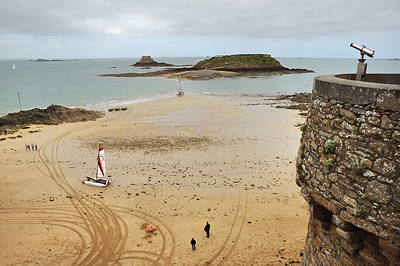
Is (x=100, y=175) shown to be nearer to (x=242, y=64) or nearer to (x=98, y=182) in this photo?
(x=98, y=182)

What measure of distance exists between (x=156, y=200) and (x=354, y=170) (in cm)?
1064

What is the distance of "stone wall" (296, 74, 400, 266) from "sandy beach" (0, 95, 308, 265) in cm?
504

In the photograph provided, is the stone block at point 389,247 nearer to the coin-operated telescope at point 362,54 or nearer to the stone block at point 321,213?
the stone block at point 321,213

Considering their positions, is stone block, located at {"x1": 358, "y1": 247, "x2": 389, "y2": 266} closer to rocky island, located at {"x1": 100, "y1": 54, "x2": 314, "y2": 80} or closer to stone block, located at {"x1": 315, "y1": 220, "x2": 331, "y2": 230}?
stone block, located at {"x1": 315, "y1": 220, "x2": 331, "y2": 230}

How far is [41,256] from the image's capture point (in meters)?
9.25

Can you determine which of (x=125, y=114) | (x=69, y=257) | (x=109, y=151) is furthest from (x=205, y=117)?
(x=69, y=257)

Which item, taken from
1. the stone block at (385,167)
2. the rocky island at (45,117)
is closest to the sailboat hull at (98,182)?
the stone block at (385,167)

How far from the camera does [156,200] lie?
12844 mm

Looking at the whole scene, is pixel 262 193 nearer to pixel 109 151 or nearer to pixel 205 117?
pixel 109 151

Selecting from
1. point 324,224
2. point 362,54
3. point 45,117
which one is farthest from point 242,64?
point 324,224

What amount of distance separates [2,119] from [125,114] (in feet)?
46.7

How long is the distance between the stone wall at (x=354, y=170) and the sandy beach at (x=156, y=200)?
16.5ft

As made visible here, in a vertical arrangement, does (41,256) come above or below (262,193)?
below

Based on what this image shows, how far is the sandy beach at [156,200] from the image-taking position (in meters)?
9.34
